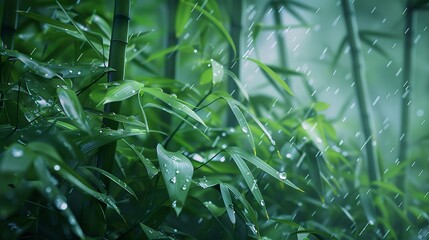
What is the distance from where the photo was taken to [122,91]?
70cm

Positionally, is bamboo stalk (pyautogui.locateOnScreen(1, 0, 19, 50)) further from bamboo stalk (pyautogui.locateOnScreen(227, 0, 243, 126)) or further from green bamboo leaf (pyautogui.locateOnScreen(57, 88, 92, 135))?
bamboo stalk (pyautogui.locateOnScreen(227, 0, 243, 126))

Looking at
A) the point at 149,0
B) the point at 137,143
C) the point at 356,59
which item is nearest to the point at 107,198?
the point at 137,143

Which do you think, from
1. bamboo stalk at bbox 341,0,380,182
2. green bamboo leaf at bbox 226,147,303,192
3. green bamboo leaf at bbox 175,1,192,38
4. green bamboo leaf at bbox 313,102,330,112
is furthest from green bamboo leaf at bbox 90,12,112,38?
bamboo stalk at bbox 341,0,380,182

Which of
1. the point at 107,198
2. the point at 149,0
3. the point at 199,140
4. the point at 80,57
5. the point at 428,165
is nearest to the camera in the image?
the point at 107,198

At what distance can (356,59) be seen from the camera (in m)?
1.32

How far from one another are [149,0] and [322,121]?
0.75m

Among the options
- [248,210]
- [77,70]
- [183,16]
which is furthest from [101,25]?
[248,210]

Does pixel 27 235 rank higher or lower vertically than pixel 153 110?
lower

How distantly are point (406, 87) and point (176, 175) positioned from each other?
99 centimetres

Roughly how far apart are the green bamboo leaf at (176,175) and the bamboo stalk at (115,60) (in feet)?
0.38

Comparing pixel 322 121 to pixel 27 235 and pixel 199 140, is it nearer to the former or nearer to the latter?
pixel 199 140

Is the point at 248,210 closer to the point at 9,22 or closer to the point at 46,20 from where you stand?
the point at 46,20

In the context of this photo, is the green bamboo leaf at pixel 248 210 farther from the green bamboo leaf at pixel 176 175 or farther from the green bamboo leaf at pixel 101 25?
the green bamboo leaf at pixel 101 25

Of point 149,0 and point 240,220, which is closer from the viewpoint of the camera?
point 240,220
